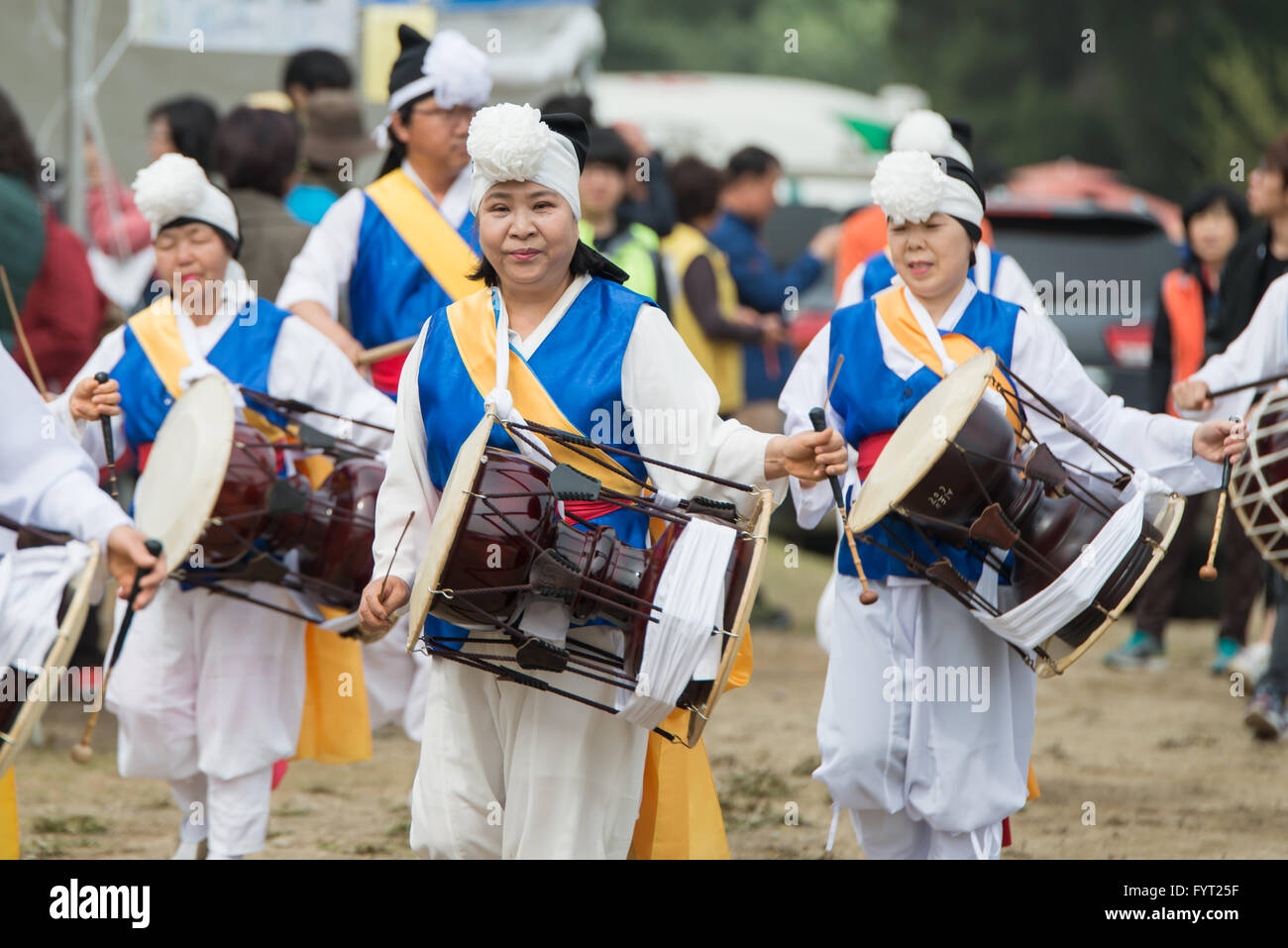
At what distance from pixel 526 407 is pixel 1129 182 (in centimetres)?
2470

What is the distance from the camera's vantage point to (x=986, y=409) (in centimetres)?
382

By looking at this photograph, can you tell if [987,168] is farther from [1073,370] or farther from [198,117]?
[1073,370]

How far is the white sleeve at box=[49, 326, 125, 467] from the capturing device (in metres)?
4.35

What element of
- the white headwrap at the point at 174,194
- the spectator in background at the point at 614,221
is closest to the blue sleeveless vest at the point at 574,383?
the white headwrap at the point at 174,194

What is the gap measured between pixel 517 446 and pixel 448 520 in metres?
0.25

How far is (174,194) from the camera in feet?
15.4

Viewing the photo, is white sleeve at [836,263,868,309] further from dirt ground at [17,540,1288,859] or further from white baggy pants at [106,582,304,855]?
white baggy pants at [106,582,304,855]

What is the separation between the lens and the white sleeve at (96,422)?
4.35m

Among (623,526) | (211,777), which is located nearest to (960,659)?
(623,526)

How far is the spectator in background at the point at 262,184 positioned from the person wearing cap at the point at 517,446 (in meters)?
2.35

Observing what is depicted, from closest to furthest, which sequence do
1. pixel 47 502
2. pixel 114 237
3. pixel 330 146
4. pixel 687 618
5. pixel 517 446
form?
1. pixel 47 502
2. pixel 687 618
3. pixel 517 446
4. pixel 330 146
5. pixel 114 237

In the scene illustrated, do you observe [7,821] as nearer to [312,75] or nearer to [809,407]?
[809,407]

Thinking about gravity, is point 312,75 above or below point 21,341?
above

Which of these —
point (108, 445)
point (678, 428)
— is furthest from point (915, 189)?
point (108, 445)
